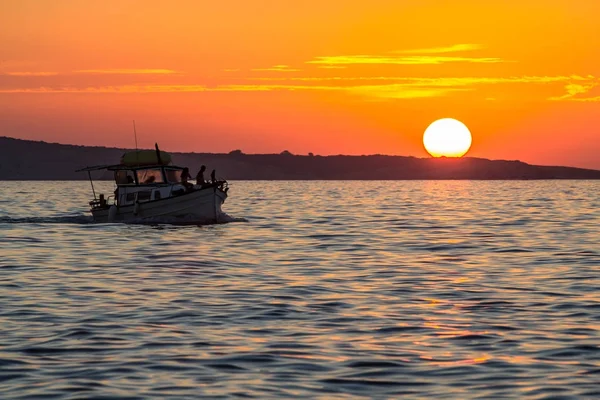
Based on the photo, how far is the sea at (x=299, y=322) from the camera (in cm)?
1462

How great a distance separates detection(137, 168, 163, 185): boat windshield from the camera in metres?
58.3

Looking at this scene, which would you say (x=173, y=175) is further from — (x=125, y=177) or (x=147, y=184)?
(x=125, y=177)

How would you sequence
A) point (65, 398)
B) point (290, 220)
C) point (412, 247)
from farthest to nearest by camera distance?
point (290, 220) < point (412, 247) < point (65, 398)

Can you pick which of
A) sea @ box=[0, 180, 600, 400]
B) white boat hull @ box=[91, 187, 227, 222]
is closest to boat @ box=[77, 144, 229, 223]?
white boat hull @ box=[91, 187, 227, 222]

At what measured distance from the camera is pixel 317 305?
2295cm

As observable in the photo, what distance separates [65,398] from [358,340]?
605 cm

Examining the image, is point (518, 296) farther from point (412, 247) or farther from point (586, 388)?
point (412, 247)

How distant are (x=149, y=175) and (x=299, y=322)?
3930 centimetres

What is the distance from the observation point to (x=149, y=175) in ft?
192

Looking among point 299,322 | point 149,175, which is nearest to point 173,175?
point 149,175

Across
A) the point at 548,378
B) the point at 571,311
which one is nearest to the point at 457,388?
the point at 548,378

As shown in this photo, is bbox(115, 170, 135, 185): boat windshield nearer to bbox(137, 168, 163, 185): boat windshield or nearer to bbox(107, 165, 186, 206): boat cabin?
bbox(107, 165, 186, 206): boat cabin

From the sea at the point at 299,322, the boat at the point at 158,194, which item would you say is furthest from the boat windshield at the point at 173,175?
the sea at the point at 299,322

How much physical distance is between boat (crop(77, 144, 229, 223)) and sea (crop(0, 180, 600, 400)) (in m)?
16.2
